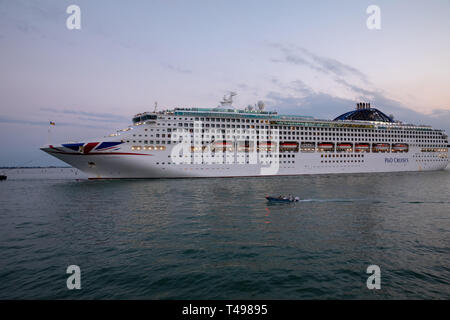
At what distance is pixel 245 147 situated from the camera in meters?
58.0

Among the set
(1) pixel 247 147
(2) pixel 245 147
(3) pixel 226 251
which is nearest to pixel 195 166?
(2) pixel 245 147

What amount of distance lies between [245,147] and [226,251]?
45.8 metres

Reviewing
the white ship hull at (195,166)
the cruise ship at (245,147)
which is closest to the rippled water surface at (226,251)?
the white ship hull at (195,166)

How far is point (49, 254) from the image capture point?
1300 cm

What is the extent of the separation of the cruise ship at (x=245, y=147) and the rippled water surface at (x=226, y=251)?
77.8ft

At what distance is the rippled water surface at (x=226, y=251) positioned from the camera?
9422 mm

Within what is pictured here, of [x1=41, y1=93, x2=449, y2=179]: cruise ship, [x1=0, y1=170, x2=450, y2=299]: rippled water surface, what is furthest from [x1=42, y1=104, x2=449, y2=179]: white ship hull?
[x1=0, y1=170, x2=450, y2=299]: rippled water surface

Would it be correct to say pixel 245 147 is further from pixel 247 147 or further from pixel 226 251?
pixel 226 251

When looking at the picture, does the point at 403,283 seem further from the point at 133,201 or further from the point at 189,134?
the point at 189,134

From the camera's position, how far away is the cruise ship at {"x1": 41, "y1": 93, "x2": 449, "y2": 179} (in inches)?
1857

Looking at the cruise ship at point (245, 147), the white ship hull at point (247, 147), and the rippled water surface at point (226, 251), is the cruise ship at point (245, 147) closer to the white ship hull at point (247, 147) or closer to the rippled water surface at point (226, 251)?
the white ship hull at point (247, 147)
